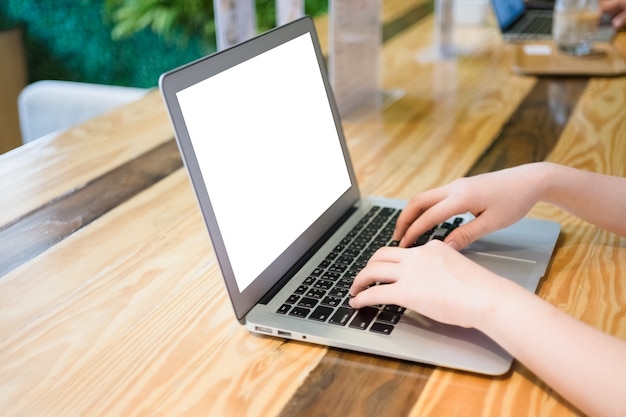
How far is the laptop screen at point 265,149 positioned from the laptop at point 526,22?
1229 mm

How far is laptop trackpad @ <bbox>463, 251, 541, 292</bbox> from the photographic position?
0.93 metres

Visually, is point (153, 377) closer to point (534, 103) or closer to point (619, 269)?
point (619, 269)

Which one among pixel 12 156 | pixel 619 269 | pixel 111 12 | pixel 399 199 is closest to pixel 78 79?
pixel 111 12

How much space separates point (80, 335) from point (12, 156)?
2.15ft

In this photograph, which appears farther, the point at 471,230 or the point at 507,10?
the point at 507,10

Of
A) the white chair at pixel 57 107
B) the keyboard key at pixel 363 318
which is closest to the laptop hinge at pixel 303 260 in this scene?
the keyboard key at pixel 363 318

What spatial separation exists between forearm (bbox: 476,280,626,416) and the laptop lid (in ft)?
0.87

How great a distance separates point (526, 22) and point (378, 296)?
1.73 metres

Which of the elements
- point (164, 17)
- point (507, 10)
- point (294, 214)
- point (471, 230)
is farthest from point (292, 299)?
point (164, 17)

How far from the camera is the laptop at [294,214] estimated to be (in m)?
0.80

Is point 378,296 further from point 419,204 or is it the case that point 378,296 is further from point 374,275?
point 419,204

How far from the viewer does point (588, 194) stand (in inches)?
40.6

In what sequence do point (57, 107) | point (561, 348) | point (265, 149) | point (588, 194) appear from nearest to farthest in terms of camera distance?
1. point (561, 348)
2. point (265, 149)
3. point (588, 194)
4. point (57, 107)

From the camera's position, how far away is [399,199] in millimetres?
1192
